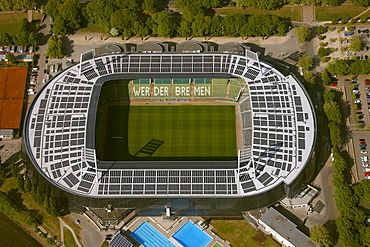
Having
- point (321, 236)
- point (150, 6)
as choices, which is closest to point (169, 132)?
point (150, 6)

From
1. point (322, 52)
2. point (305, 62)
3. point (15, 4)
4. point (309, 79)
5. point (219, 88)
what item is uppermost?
point (15, 4)

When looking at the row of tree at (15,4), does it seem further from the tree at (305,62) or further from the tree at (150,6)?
the tree at (305,62)

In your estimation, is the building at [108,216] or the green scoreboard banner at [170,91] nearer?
the building at [108,216]

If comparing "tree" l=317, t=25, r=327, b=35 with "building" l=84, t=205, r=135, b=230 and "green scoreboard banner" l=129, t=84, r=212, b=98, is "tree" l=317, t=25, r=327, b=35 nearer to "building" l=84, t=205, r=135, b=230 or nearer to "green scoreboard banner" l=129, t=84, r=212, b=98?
"green scoreboard banner" l=129, t=84, r=212, b=98

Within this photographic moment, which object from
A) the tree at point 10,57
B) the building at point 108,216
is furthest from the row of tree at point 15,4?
the building at point 108,216

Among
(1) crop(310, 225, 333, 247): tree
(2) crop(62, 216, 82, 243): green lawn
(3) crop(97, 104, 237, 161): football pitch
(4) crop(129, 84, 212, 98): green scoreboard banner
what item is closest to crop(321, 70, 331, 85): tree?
(3) crop(97, 104, 237, 161): football pitch

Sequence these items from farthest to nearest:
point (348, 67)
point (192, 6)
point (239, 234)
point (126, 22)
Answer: point (192, 6), point (126, 22), point (348, 67), point (239, 234)

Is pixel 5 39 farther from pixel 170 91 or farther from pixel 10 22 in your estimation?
pixel 170 91

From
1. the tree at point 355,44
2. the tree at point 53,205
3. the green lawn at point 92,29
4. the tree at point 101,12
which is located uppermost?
the tree at point 101,12
